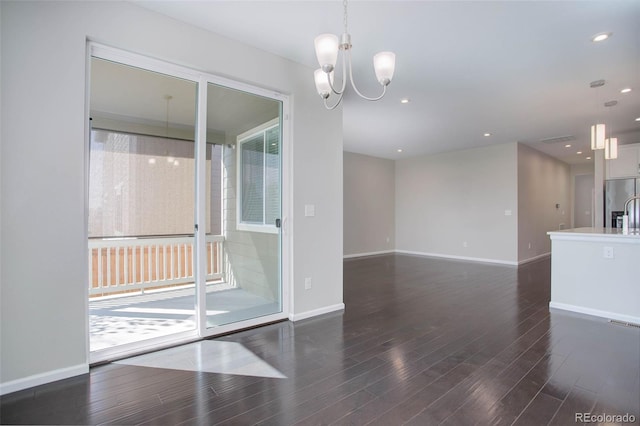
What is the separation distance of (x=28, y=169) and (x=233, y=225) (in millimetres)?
1566

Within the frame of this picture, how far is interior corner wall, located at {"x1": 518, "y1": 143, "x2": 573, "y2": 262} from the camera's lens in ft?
22.7

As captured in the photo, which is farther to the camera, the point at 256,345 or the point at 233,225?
the point at 233,225

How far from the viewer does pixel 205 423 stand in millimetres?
1687

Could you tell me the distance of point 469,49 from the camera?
118 inches

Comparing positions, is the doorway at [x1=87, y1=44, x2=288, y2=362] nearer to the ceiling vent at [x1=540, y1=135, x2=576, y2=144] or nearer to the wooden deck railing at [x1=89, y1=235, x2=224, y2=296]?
the wooden deck railing at [x1=89, y1=235, x2=224, y2=296]

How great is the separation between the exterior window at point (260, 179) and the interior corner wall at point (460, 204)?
5.76m

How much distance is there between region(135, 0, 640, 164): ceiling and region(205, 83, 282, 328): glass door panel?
2.18 feet

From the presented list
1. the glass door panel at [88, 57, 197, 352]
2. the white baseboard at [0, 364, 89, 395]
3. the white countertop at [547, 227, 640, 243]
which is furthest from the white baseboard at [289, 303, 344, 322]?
the white countertop at [547, 227, 640, 243]

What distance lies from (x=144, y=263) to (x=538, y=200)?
28.0ft

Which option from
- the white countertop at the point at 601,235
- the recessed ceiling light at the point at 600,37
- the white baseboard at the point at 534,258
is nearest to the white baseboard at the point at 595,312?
the white countertop at the point at 601,235

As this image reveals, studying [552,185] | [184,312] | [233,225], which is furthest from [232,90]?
[552,185]

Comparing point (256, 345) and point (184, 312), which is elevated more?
point (184, 312)

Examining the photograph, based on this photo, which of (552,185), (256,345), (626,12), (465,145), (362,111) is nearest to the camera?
(626,12)

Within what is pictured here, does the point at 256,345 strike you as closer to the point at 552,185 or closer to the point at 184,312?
the point at 184,312
